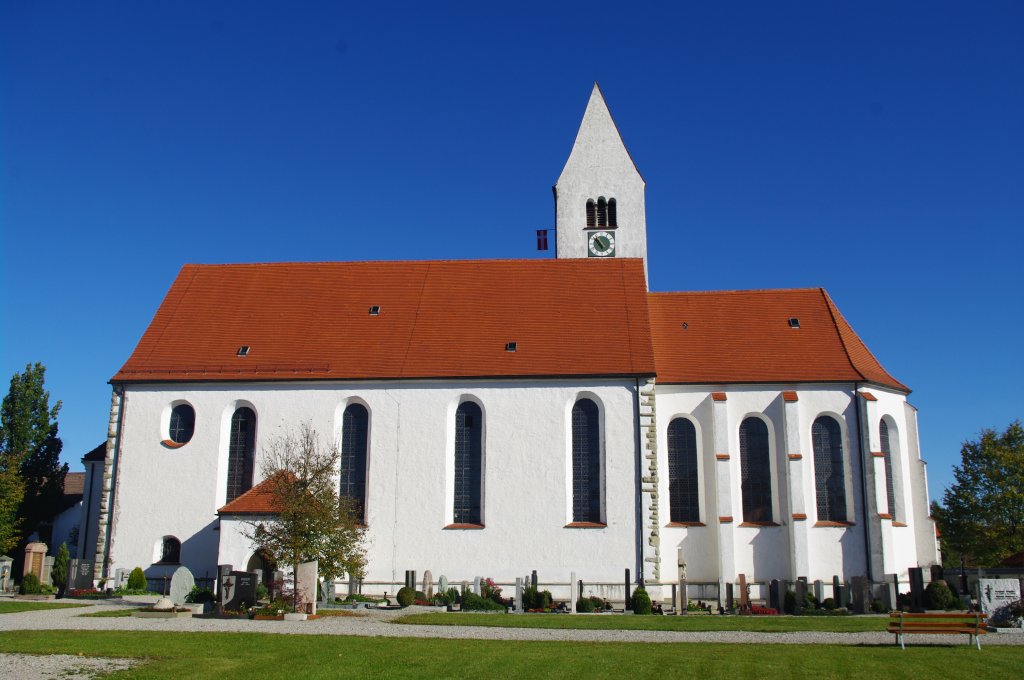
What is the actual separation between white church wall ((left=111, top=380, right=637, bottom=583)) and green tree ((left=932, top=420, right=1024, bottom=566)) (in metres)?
21.4

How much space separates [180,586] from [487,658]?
12352 millimetres

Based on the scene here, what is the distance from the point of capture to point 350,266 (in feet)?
110

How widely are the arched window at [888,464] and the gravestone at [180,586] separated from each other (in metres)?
21.2

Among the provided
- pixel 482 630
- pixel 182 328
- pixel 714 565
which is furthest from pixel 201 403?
pixel 714 565

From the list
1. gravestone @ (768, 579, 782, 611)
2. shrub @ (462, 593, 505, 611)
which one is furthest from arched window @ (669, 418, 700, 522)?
shrub @ (462, 593, 505, 611)

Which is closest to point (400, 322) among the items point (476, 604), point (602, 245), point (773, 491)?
point (602, 245)

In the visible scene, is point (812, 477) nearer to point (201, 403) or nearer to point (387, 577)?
point (387, 577)

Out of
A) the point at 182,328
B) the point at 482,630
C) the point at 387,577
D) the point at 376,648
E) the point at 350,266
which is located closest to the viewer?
the point at 376,648

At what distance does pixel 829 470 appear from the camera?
29031 millimetres

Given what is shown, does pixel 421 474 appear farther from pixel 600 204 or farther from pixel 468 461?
pixel 600 204

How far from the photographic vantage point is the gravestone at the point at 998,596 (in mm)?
20141

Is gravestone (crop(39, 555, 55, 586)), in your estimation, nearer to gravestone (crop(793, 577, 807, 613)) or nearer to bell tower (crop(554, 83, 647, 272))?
bell tower (crop(554, 83, 647, 272))

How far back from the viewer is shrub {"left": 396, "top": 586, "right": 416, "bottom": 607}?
24547 millimetres

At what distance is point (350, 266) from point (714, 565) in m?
16.5
